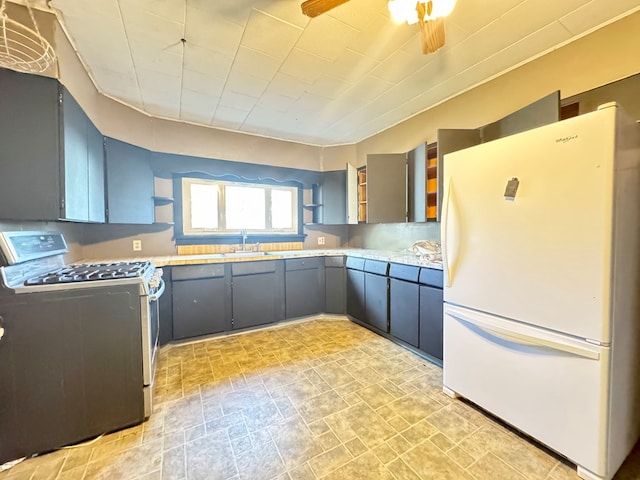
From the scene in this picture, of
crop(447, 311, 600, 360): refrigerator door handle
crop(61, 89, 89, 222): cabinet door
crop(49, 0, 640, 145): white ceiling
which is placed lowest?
crop(447, 311, 600, 360): refrigerator door handle

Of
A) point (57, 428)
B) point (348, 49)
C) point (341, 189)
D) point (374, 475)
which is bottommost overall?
point (374, 475)

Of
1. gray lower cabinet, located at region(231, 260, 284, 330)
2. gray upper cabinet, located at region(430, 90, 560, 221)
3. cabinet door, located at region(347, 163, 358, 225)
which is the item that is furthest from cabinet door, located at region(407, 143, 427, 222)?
gray lower cabinet, located at region(231, 260, 284, 330)

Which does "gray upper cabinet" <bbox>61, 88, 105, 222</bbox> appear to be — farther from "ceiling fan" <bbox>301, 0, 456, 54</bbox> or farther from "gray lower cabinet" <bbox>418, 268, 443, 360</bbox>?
"gray lower cabinet" <bbox>418, 268, 443, 360</bbox>

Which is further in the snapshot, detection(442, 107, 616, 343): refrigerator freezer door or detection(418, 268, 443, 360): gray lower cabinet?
detection(418, 268, 443, 360): gray lower cabinet

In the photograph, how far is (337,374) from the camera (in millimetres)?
2211

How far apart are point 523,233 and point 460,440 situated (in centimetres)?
120

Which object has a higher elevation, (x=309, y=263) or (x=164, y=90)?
(x=164, y=90)

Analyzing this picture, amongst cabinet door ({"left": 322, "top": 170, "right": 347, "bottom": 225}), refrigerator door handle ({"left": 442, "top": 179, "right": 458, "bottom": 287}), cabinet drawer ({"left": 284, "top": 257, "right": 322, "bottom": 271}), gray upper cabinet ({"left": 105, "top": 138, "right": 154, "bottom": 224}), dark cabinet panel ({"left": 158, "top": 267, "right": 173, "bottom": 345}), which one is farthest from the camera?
cabinet door ({"left": 322, "top": 170, "right": 347, "bottom": 225})

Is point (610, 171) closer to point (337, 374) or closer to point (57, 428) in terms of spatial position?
point (337, 374)

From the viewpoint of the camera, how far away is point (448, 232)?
5.98ft

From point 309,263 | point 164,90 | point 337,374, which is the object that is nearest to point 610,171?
point 337,374

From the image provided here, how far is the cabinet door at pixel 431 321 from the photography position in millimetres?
2250

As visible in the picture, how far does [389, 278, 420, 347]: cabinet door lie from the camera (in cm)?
248

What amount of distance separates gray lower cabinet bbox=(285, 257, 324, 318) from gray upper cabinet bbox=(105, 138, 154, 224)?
1.62 m
